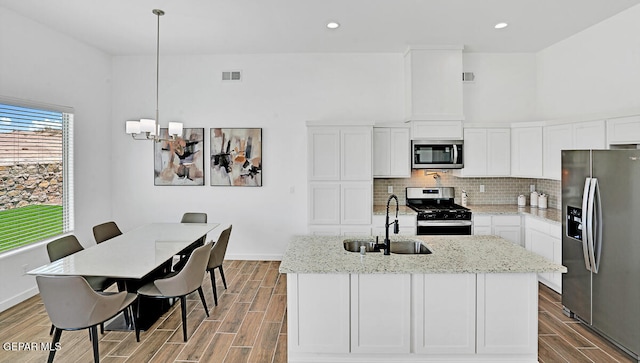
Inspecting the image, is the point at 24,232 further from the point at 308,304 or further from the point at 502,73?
the point at 502,73

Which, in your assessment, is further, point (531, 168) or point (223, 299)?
point (531, 168)

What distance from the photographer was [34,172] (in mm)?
4215

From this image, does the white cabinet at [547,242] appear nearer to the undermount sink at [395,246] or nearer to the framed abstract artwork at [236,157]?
the undermount sink at [395,246]

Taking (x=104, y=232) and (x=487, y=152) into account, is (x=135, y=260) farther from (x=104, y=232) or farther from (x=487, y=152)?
(x=487, y=152)

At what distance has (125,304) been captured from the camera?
2.91 meters

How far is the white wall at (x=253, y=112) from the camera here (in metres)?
5.52

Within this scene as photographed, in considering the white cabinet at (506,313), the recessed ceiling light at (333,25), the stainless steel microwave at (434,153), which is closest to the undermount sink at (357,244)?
the white cabinet at (506,313)

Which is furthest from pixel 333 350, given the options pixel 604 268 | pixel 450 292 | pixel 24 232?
pixel 24 232

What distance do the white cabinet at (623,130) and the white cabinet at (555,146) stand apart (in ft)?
2.06

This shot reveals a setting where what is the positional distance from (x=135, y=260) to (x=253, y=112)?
122 inches

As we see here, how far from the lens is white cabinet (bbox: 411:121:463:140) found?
510 cm

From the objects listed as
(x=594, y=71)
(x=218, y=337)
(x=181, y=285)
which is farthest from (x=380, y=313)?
Result: (x=594, y=71)

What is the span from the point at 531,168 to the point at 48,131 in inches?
246

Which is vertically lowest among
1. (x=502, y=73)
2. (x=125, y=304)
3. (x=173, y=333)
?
(x=173, y=333)
